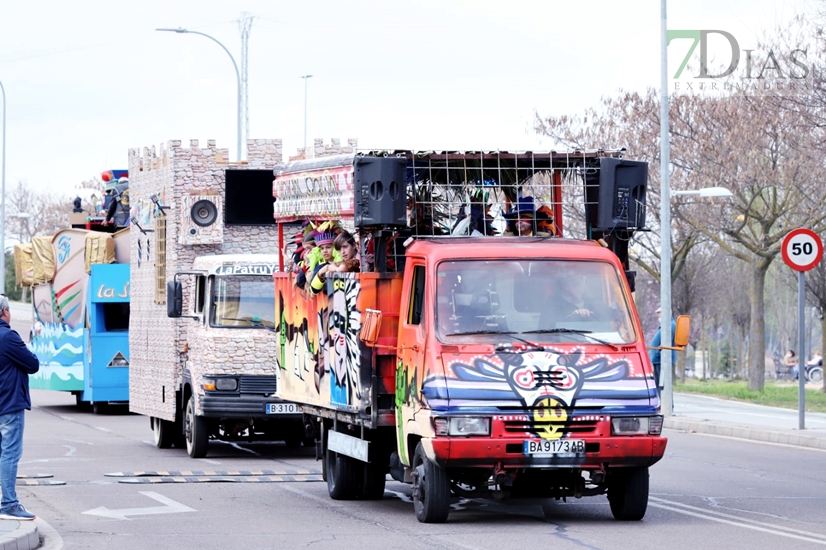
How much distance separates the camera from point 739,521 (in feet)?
40.2

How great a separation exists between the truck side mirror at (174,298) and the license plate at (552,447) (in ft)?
30.8

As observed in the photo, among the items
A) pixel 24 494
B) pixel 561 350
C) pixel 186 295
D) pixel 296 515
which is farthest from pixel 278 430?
pixel 561 350

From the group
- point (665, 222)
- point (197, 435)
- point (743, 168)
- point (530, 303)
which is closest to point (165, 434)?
point (197, 435)

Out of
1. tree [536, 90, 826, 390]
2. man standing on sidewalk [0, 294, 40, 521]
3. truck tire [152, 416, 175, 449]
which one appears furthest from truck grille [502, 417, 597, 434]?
tree [536, 90, 826, 390]

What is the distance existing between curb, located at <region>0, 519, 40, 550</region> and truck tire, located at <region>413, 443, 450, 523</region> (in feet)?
9.91

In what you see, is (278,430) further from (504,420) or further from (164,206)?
(504,420)

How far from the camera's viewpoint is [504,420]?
11453mm

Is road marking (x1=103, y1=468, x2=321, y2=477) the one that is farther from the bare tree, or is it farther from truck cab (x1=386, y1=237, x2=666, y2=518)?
the bare tree

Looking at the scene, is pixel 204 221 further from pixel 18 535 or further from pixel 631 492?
pixel 18 535

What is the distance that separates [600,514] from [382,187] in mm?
3426

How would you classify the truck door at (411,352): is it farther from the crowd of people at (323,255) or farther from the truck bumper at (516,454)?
the crowd of people at (323,255)

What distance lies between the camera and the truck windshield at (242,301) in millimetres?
19844

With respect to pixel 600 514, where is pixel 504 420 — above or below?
above

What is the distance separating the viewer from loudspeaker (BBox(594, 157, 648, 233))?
43.1 feet
